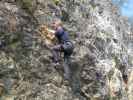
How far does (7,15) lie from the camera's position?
14.9 metres

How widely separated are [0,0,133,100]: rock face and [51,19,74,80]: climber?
281mm

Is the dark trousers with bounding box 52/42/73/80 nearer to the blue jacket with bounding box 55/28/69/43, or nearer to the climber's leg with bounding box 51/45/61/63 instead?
the climber's leg with bounding box 51/45/61/63

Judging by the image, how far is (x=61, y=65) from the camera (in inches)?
609

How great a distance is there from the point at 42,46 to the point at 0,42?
1.93 m

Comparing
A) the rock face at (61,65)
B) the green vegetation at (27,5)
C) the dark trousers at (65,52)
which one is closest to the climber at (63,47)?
the dark trousers at (65,52)

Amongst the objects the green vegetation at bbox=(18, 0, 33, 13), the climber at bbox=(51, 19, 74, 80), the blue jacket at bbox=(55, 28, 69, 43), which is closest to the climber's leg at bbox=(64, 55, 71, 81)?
the climber at bbox=(51, 19, 74, 80)

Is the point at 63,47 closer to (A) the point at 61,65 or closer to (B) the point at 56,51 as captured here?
(B) the point at 56,51

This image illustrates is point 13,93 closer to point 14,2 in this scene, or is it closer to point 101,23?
point 14,2

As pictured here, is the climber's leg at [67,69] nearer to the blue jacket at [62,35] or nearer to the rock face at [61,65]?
the rock face at [61,65]

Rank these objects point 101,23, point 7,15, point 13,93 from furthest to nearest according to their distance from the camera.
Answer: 1. point 101,23
2. point 7,15
3. point 13,93

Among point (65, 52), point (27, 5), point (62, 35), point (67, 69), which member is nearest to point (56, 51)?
point (65, 52)

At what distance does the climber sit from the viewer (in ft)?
49.1

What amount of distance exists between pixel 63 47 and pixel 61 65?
908 millimetres

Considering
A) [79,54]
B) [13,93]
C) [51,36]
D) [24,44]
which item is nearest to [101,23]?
[79,54]
